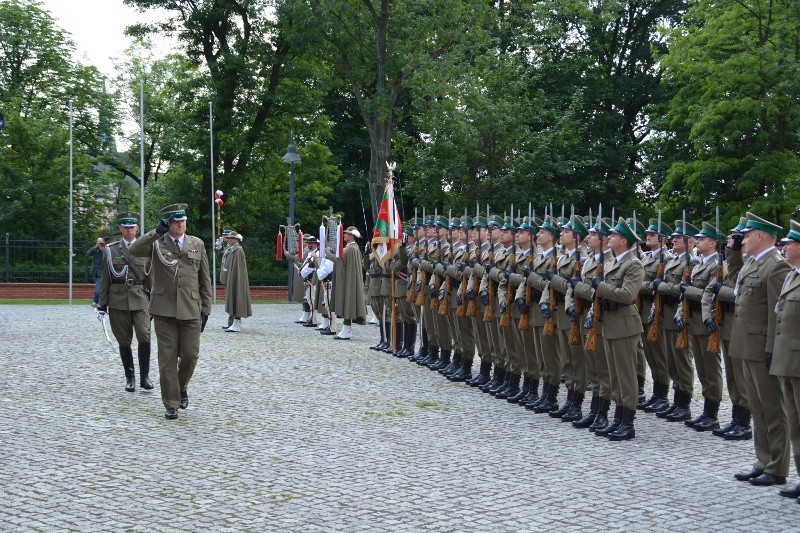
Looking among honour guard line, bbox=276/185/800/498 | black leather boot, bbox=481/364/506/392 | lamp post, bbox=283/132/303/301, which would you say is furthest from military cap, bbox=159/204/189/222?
lamp post, bbox=283/132/303/301

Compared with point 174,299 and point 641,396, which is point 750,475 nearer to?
point 641,396

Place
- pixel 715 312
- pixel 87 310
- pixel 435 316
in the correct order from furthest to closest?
pixel 87 310 → pixel 435 316 → pixel 715 312

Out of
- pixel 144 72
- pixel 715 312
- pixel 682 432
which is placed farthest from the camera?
pixel 144 72

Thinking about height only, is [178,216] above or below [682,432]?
above

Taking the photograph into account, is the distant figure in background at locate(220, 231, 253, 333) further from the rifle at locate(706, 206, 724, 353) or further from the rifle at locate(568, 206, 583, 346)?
the rifle at locate(706, 206, 724, 353)

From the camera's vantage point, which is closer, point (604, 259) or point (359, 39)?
point (604, 259)

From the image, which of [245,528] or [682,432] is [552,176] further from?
[245,528]

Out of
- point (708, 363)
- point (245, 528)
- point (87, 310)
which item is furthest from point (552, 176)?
point (245, 528)

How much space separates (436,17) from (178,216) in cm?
1943

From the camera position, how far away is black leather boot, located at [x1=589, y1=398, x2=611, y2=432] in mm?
10094

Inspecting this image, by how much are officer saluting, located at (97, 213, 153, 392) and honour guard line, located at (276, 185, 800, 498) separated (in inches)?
157

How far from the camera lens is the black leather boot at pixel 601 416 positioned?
33.1 ft

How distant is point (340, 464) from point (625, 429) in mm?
2851

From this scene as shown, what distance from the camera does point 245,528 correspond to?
6473mm
